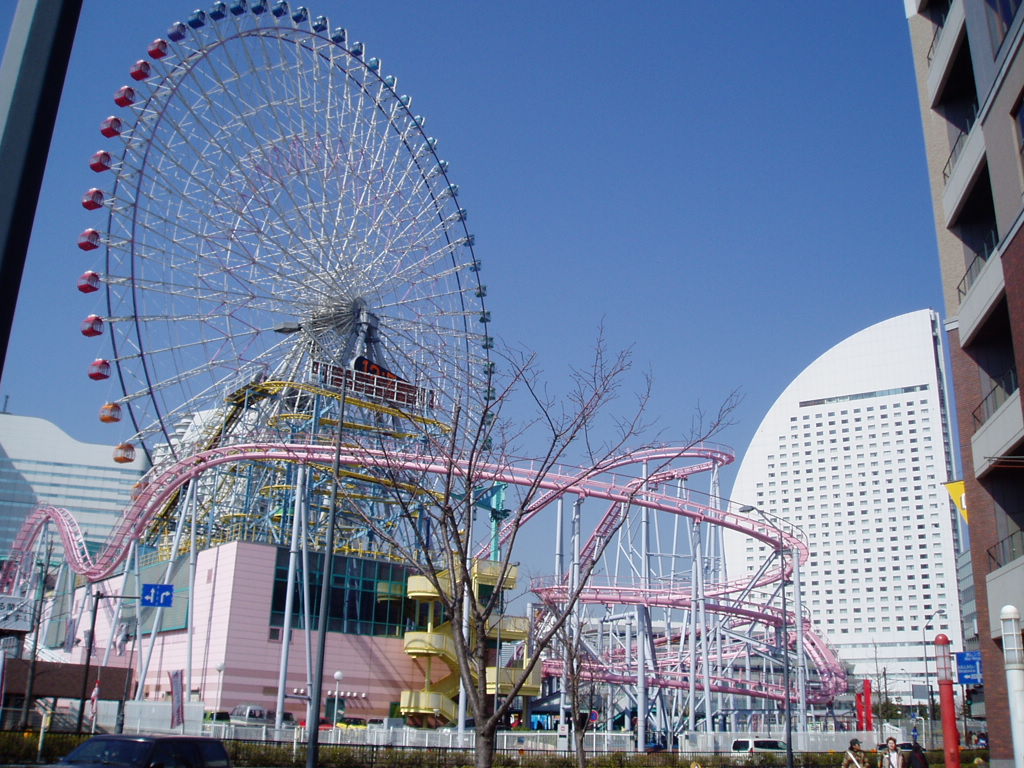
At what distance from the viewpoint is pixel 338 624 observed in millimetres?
47438

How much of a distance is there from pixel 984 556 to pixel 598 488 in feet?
66.0

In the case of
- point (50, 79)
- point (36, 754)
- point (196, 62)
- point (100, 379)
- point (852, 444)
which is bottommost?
point (36, 754)

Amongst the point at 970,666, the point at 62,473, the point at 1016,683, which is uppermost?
the point at 62,473

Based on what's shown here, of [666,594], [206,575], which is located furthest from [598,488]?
[206,575]

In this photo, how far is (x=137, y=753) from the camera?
12133mm

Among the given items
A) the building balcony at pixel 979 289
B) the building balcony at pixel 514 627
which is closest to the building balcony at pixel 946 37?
the building balcony at pixel 979 289

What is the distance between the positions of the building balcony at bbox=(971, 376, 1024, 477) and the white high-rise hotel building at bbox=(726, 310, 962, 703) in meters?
127

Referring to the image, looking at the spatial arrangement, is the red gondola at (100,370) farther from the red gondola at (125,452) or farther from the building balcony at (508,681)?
the building balcony at (508,681)

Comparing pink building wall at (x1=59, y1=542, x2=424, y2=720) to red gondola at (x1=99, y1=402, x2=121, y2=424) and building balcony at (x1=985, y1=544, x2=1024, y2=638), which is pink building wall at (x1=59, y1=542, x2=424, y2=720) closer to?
red gondola at (x1=99, y1=402, x2=121, y2=424)

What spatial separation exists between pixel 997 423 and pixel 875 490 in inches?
5547

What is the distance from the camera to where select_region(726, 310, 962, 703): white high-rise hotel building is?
145750 millimetres

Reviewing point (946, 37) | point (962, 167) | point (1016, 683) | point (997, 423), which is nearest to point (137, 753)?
point (1016, 683)

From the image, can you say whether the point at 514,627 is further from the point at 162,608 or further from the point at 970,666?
the point at 970,666

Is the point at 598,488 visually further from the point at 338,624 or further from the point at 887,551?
the point at 887,551
